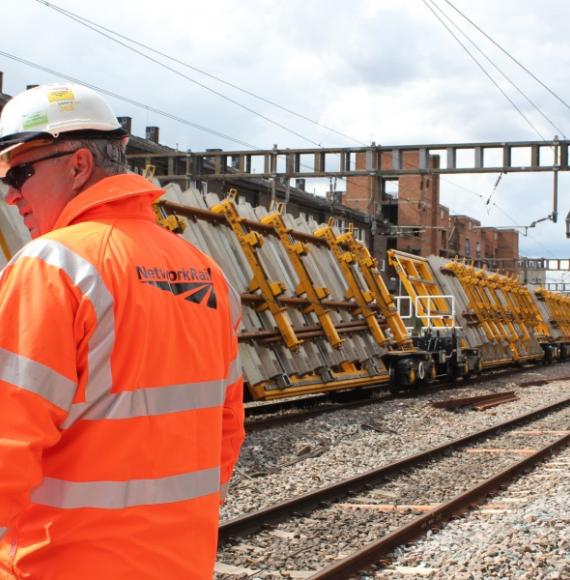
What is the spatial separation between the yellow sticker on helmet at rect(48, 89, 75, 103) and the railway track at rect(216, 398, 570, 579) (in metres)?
3.85

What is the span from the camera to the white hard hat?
208cm

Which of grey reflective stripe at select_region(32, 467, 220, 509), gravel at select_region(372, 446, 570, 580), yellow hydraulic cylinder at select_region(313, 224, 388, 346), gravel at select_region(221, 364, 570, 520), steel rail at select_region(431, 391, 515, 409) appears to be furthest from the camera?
yellow hydraulic cylinder at select_region(313, 224, 388, 346)

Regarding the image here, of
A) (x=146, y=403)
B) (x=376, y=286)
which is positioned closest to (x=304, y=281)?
(x=376, y=286)

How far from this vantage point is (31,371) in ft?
5.67

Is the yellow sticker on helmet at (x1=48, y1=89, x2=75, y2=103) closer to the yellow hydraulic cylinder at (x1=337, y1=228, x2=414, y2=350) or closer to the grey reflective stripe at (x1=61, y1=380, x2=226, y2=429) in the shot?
the grey reflective stripe at (x1=61, y1=380, x2=226, y2=429)

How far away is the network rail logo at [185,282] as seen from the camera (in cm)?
197

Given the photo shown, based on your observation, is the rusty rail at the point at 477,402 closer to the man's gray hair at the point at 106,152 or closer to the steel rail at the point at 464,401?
the steel rail at the point at 464,401

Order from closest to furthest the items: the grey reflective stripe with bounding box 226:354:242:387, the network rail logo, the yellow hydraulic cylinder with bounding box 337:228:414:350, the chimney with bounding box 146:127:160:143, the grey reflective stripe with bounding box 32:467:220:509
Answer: the grey reflective stripe with bounding box 32:467:220:509, the network rail logo, the grey reflective stripe with bounding box 226:354:242:387, the yellow hydraulic cylinder with bounding box 337:228:414:350, the chimney with bounding box 146:127:160:143

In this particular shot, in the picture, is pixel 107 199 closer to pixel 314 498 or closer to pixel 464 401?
pixel 314 498

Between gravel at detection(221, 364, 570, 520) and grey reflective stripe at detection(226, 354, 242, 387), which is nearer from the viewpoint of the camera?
grey reflective stripe at detection(226, 354, 242, 387)

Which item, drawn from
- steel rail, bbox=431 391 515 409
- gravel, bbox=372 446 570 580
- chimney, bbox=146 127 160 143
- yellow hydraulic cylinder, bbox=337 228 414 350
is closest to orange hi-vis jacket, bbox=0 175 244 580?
gravel, bbox=372 446 570 580

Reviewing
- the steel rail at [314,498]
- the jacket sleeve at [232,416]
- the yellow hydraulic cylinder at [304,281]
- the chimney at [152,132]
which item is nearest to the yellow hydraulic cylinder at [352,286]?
the yellow hydraulic cylinder at [304,281]

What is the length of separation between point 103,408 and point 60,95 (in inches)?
31.3

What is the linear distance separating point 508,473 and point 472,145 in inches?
769
